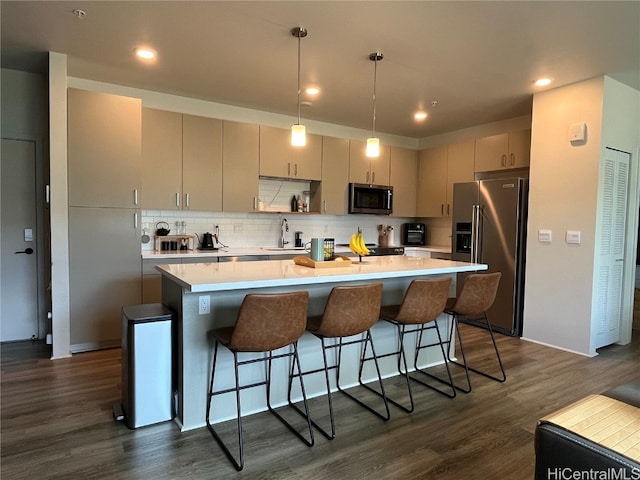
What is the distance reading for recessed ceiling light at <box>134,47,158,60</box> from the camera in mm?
3135

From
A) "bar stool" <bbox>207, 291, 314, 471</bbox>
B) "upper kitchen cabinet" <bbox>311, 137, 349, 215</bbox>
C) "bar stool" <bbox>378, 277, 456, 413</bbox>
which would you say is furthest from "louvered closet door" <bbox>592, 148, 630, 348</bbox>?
"bar stool" <bbox>207, 291, 314, 471</bbox>

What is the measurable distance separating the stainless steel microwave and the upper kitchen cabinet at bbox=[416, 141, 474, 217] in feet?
2.08

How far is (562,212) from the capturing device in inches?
152

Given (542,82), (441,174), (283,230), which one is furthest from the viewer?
(441,174)

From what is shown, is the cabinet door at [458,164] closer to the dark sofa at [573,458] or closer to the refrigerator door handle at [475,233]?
the refrigerator door handle at [475,233]

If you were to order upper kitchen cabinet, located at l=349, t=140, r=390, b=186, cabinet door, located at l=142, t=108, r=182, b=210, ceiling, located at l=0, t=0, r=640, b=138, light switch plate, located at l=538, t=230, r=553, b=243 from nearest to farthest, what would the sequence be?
ceiling, located at l=0, t=0, r=640, b=138 < light switch plate, located at l=538, t=230, r=553, b=243 < cabinet door, located at l=142, t=108, r=182, b=210 < upper kitchen cabinet, located at l=349, t=140, r=390, b=186

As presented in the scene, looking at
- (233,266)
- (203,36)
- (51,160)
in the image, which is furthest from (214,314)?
(51,160)

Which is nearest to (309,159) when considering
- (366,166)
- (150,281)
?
(366,166)

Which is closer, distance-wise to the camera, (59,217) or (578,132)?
(59,217)

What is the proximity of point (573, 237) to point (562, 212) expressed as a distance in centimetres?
27

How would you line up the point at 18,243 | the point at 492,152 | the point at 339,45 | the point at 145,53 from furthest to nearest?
the point at 492,152
the point at 18,243
the point at 145,53
the point at 339,45

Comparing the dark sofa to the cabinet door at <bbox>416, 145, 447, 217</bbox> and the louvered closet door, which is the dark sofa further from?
the cabinet door at <bbox>416, 145, 447, 217</bbox>

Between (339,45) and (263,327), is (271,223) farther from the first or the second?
(263,327)

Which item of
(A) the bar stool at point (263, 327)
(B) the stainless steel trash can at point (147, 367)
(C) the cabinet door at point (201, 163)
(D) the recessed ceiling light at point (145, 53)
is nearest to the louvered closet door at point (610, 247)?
(A) the bar stool at point (263, 327)
